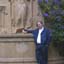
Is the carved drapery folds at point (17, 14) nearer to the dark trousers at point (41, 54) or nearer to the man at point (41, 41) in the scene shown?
the man at point (41, 41)

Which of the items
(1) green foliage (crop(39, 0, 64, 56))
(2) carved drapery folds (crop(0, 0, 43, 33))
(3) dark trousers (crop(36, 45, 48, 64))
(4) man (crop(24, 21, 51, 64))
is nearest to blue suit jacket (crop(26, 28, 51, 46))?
(4) man (crop(24, 21, 51, 64))

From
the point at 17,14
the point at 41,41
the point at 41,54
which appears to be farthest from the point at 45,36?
the point at 17,14

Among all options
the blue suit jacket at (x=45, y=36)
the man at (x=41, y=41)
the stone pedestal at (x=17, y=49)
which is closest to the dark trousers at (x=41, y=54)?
the man at (x=41, y=41)

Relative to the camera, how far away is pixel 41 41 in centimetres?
1227

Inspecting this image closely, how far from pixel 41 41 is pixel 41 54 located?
0.37 meters

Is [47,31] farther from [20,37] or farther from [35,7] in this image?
[35,7]

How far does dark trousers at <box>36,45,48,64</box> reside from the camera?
12324 millimetres

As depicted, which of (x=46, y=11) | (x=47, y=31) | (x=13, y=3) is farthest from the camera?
(x=13, y=3)

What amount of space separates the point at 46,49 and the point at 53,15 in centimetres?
115

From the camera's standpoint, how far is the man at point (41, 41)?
12289 mm

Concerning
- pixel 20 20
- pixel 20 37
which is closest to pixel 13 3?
pixel 20 20

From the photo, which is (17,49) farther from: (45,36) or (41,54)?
(45,36)

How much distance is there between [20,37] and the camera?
1289 cm

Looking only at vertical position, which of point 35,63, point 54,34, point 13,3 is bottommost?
point 35,63
